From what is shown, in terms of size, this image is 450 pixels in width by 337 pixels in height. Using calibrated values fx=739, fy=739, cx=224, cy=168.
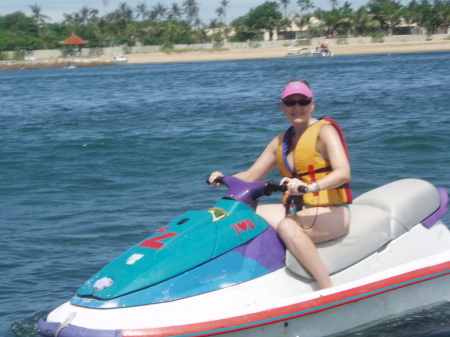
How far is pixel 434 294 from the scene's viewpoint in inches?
187

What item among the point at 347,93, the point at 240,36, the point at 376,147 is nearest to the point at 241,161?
the point at 376,147

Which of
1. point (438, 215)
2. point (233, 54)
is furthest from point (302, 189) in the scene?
point (233, 54)

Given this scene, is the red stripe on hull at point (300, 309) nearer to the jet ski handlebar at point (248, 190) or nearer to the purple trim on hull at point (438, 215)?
the purple trim on hull at point (438, 215)

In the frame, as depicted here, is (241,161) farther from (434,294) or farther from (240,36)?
(240,36)

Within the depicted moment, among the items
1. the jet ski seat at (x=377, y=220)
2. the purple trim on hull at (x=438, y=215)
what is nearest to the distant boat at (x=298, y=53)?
the purple trim on hull at (x=438, y=215)

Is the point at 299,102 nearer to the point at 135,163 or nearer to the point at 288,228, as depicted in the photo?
the point at 288,228

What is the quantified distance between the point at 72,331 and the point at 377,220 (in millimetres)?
2024

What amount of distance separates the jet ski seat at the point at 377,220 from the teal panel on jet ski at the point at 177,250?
0.39 meters

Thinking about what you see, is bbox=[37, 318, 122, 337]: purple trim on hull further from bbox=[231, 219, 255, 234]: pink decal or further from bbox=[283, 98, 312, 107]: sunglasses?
bbox=[283, 98, 312, 107]: sunglasses

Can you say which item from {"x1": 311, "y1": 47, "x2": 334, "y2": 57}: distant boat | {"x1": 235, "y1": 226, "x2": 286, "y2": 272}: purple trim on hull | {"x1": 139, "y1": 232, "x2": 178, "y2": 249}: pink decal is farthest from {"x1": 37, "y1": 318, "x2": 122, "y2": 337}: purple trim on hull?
{"x1": 311, "y1": 47, "x2": 334, "y2": 57}: distant boat

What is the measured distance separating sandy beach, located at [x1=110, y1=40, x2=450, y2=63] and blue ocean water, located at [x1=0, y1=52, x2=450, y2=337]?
46025 millimetres

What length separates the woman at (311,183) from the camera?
4332 mm

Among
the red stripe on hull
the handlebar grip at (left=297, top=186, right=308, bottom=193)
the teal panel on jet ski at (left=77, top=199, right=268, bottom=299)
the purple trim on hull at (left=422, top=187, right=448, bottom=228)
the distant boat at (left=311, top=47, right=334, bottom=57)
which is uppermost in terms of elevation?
the handlebar grip at (left=297, top=186, right=308, bottom=193)

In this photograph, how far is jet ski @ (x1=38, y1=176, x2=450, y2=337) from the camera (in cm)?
396
